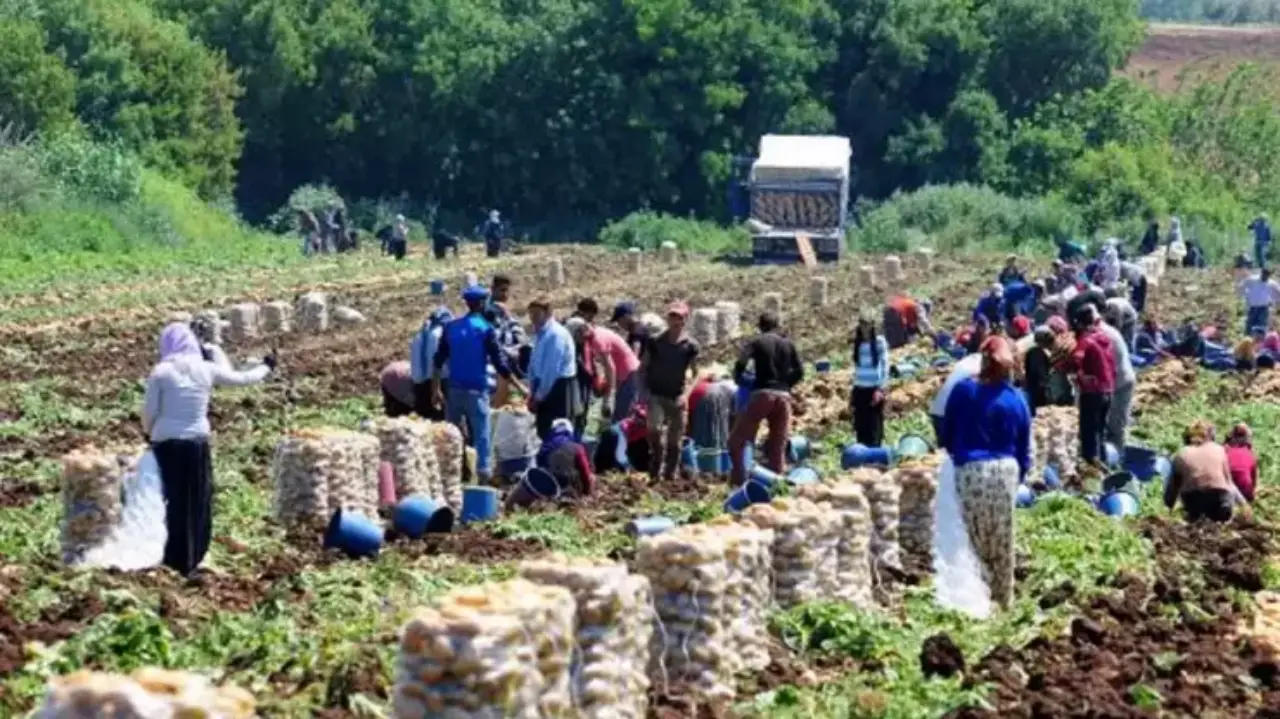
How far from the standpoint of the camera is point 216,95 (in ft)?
234

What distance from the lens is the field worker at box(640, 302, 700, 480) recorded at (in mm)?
21000

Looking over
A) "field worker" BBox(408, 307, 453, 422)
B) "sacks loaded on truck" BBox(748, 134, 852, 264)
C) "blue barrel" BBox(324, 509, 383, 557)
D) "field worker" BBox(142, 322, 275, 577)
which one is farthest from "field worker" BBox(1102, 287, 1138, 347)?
"sacks loaded on truck" BBox(748, 134, 852, 264)

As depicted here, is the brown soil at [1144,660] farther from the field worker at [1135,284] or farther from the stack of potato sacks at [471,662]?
the field worker at [1135,284]

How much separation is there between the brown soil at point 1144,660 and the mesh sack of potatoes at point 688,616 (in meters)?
1.18

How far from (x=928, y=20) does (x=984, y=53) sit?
69.3 inches

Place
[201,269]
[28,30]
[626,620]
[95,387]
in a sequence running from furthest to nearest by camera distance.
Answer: [28,30], [201,269], [95,387], [626,620]

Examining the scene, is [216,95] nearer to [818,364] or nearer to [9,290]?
[9,290]

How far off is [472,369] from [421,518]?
2.39 m

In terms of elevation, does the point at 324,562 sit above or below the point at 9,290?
above

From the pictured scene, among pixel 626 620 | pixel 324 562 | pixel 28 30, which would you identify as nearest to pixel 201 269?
pixel 28 30

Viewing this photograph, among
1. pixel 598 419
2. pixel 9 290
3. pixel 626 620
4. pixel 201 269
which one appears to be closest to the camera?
pixel 626 620

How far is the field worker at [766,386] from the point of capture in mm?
20578

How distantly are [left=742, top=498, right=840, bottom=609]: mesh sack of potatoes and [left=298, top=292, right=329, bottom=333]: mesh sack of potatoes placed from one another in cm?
2463

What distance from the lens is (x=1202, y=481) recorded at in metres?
20.0
